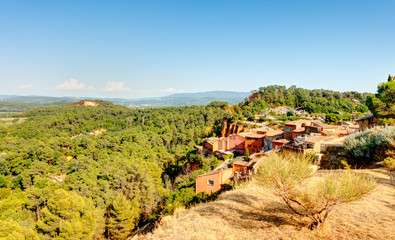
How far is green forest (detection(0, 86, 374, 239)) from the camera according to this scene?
12.8 metres

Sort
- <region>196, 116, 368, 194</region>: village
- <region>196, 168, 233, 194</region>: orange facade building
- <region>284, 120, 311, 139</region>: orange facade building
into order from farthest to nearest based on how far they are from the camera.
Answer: <region>284, 120, 311, 139</region>: orange facade building < <region>196, 168, 233, 194</region>: orange facade building < <region>196, 116, 368, 194</region>: village

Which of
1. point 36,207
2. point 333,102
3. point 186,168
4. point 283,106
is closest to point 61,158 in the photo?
point 36,207

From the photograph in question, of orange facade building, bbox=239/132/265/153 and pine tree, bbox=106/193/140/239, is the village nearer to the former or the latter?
orange facade building, bbox=239/132/265/153

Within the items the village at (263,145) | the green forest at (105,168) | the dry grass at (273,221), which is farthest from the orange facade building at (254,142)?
the dry grass at (273,221)

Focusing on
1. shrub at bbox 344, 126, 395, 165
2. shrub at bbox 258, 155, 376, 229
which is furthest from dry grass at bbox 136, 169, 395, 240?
shrub at bbox 344, 126, 395, 165

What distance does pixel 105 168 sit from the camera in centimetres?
2673

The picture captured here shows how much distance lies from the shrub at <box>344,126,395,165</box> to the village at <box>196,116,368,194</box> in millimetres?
1274

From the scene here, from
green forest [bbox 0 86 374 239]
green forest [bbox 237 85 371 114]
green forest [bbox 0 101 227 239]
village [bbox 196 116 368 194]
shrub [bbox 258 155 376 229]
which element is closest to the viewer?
shrub [bbox 258 155 376 229]

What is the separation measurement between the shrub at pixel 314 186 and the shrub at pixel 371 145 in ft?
28.0

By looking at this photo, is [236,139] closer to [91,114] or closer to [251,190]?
[251,190]

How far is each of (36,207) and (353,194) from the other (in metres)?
26.7

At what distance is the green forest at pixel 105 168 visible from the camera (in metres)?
12.8

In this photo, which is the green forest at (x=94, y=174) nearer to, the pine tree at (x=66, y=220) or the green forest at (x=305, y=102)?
the pine tree at (x=66, y=220)

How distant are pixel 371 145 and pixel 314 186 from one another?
10092mm
